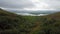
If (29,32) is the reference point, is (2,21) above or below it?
above

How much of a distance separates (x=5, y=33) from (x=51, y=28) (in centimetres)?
427

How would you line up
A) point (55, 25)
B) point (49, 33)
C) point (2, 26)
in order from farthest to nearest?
1. point (2, 26)
2. point (55, 25)
3. point (49, 33)

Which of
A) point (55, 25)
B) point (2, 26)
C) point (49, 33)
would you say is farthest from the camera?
point (2, 26)

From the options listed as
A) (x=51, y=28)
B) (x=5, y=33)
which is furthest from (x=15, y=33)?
(x=51, y=28)

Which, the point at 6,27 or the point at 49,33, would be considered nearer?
the point at 49,33

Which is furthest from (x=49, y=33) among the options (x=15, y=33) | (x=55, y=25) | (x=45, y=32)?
(x=15, y=33)

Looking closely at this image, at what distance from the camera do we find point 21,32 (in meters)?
16.9

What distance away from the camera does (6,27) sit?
17.4m

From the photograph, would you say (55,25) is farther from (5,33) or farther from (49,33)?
(5,33)

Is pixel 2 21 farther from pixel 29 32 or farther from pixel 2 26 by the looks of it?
pixel 29 32

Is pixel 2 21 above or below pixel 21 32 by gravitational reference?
above

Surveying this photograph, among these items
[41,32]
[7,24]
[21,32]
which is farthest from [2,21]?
[41,32]

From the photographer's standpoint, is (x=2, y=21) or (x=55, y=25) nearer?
(x=55, y=25)

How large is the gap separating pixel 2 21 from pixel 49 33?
5997mm
